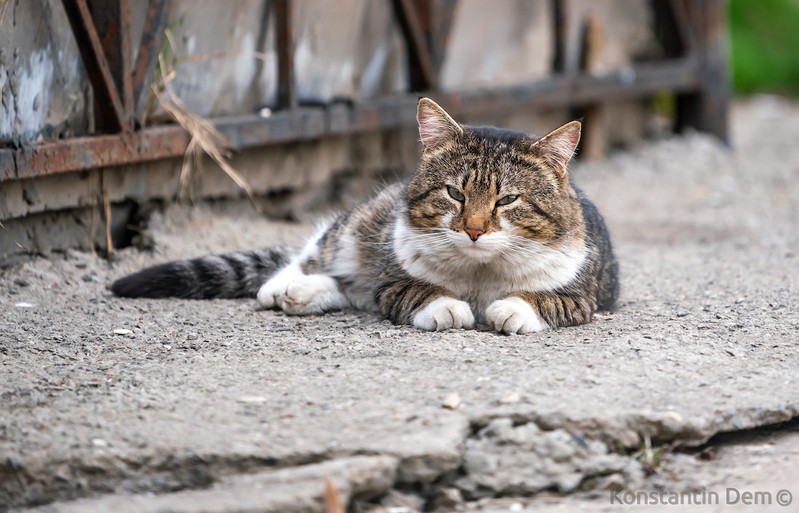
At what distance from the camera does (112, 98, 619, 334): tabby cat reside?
471 centimetres

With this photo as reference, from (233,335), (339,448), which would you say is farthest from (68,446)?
(233,335)

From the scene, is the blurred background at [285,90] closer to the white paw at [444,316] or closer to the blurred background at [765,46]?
the white paw at [444,316]

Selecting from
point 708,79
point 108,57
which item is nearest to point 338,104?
point 108,57

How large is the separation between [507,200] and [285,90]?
9.06 feet

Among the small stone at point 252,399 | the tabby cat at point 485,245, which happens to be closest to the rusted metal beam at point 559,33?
the tabby cat at point 485,245

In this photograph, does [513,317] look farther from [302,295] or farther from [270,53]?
[270,53]

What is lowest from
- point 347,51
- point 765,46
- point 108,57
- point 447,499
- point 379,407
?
point 447,499

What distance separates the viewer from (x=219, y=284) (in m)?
5.55

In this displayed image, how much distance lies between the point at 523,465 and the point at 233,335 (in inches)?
64.8

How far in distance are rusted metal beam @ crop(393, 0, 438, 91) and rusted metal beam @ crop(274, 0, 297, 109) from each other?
3.72 ft

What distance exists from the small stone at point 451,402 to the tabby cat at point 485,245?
871mm

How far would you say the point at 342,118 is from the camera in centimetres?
752

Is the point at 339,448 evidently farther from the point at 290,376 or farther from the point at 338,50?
the point at 338,50

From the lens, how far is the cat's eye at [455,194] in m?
4.77
